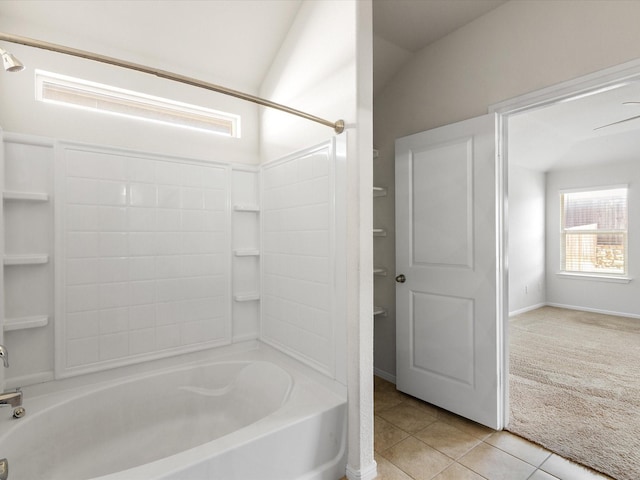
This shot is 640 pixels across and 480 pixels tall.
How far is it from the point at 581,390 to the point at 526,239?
327 centimetres

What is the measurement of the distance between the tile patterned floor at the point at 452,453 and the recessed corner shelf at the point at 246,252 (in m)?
1.46

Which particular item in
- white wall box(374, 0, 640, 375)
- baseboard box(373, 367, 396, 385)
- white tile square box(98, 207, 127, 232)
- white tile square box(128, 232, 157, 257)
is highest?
white wall box(374, 0, 640, 375)

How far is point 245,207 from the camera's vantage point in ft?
8.34

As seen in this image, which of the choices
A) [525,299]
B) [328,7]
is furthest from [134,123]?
[525,299]

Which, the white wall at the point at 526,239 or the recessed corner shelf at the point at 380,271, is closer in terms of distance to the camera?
the recessed corner shelf at the point at 380,271

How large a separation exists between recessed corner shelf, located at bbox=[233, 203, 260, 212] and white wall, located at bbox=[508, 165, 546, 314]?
4.24 metres

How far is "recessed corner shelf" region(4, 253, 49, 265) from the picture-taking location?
1759 mm

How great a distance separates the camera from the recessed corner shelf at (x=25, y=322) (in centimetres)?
178

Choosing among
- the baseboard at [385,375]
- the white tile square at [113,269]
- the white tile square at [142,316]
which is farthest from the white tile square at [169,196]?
the baseboard at [385,375]

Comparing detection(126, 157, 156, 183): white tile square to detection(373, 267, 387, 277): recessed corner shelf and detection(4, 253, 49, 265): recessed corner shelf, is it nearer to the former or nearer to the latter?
detection(4, 253, 49, 265): recessed corner shelf

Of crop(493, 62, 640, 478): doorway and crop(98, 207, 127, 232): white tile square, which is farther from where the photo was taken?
crop(493, 62, 640, 478): doorway

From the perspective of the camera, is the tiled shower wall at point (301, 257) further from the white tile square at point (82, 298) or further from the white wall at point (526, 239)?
the white wall at point (526, 239)

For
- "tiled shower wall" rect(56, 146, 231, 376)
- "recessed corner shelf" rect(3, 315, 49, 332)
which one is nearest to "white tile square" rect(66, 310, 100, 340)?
"tiled shower wall" rect(56, 146, 231, 376)

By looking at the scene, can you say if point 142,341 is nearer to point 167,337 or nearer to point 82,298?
point 167,337
